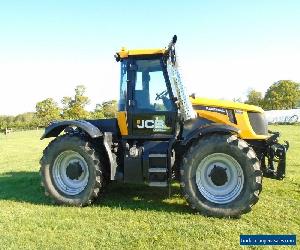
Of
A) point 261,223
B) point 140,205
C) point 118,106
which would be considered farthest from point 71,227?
point 261,223

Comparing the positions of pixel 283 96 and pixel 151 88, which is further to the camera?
pixel 283 96

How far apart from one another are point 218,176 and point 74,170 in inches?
110

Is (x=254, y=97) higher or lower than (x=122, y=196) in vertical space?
higher

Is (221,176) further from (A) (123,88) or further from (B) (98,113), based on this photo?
(B) (98,113)

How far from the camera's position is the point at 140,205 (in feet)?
22.8

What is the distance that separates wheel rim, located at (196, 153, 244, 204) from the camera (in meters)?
6.30

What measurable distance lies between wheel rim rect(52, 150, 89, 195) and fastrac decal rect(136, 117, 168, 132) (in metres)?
1.33

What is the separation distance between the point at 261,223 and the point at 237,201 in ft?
1.70

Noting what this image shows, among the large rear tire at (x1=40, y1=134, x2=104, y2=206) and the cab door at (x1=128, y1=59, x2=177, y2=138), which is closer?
the cab door at (x1=128, y1=59, x2=177, y2=138)

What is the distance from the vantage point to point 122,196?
7.69 meters

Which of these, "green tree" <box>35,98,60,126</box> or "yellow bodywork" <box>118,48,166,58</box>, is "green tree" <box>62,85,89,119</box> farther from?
"yellow bodywork" <box>118,48,166,58</box>

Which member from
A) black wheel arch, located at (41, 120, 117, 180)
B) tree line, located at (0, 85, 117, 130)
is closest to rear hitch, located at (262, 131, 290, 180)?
black wheel arch, located at (41, 120, 117, 180)

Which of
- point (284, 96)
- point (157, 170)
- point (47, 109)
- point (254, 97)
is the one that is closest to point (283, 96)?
point (284, 96)

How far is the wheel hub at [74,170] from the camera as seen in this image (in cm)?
720
